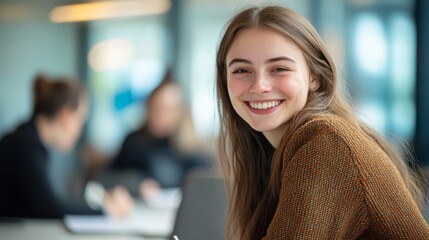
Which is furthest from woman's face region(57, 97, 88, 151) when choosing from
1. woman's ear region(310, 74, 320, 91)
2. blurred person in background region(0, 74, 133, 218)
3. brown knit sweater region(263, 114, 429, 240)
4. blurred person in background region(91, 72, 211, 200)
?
brown knit sweater region(263, 114, 429, 240)

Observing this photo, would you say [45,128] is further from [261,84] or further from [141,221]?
[261,84]

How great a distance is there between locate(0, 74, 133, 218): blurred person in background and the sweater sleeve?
127 inches

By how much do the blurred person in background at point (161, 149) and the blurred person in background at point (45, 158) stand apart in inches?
5.9

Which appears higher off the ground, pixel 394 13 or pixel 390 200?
pixel 394 13

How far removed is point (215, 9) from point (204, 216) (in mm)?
3699

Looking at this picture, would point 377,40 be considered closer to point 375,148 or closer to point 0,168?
point 0,168

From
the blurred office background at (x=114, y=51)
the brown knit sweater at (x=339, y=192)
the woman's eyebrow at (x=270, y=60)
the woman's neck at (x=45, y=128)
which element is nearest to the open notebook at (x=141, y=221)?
the blurred office background at (x=114, y=51)

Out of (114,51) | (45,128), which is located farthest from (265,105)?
(114,51)

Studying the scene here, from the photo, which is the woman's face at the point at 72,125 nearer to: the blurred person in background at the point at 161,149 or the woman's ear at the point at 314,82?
the blurred person in background at the point at 161,149

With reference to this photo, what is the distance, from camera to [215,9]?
19.0ft

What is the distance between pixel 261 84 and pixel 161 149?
422 centimetres

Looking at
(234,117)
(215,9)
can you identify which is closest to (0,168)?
(215,9)

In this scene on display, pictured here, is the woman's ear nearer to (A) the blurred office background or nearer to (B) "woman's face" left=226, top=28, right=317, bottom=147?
(B) "woman's face" left=226, top=28, right=317, bottom=147

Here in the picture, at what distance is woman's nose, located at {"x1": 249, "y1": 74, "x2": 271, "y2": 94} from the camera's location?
152 cm
